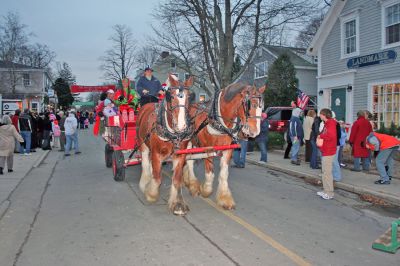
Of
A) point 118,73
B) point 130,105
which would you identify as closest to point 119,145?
point 130,105

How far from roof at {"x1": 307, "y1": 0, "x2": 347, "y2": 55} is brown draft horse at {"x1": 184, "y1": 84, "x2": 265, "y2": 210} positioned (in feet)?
45.2

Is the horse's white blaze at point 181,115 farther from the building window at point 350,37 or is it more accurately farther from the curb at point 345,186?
the building window at point 350,37

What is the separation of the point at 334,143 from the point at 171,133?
3.65m

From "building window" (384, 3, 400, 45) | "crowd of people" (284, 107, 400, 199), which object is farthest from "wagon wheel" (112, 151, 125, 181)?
"building window" (384, 3, 400, 45)

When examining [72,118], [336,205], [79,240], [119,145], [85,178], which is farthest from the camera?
[72,118]

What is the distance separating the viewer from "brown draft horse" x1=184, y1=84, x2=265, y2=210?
6070 mm

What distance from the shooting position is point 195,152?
638 cm

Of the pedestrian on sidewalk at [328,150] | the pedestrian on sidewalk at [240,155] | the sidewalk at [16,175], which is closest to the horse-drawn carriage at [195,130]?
the pedestrian on sidewalk at [328,150]

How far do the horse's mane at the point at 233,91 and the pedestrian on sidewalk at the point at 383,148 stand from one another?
13.9ft

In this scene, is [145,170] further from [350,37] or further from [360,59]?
[350,37]

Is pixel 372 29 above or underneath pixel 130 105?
above

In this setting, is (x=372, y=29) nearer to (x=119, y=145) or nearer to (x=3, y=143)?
(x=119, y=145)

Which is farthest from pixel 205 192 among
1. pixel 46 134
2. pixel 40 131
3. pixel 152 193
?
Answer: pixel 40 131

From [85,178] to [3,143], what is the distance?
251 cm
